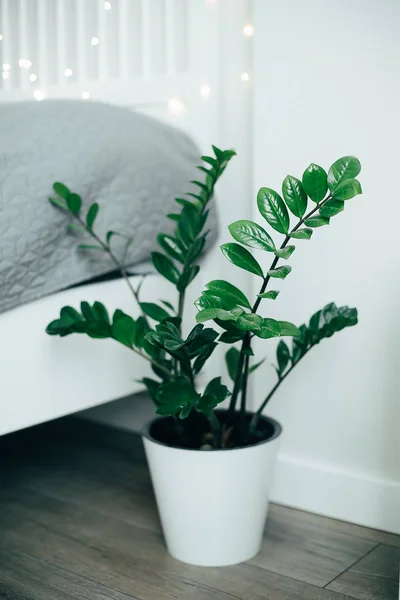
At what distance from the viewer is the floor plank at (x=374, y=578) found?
111 cm

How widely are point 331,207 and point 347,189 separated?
34mm

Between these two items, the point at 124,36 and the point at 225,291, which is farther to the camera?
the point at 124,36

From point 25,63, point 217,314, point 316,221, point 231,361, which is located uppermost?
point 25,63

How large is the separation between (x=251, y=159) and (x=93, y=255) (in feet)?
1.60

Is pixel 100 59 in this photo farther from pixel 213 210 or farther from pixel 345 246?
pixel 345 246

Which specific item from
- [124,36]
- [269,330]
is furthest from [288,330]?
[124,36]

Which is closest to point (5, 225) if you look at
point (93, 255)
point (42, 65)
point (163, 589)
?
point (93, 255)

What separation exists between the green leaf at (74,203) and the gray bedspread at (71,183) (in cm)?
3

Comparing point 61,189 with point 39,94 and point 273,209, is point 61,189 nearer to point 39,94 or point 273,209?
point 273,209

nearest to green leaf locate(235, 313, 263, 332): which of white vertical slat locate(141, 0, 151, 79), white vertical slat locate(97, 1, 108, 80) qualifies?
white vertical slat locate(141, 0, 151, 79)

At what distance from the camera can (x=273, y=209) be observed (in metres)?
0.98

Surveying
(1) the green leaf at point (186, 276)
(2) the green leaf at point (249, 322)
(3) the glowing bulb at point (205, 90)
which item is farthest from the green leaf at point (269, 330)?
(3) the glowing bulb at point (205, 90)

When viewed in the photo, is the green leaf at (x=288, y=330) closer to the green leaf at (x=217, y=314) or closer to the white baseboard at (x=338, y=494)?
the green leaf at (x=217, y=314)

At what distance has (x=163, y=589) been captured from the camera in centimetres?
113
